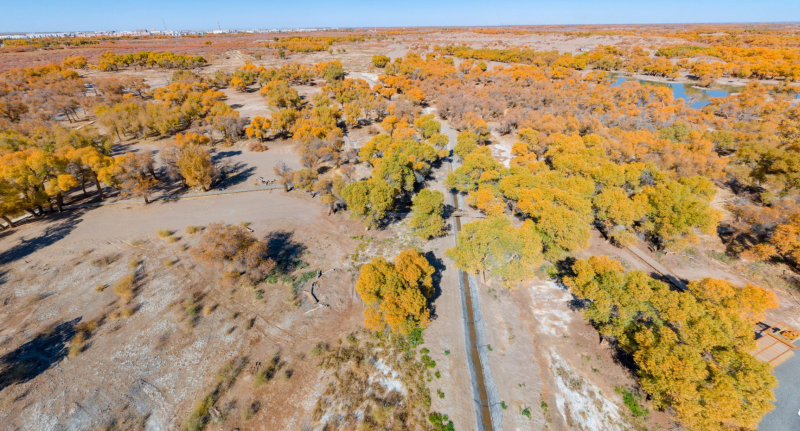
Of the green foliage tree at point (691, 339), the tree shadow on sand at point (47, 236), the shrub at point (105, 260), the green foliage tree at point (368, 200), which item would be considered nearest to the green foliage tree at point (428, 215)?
the green foliage tree at point (368, 200)

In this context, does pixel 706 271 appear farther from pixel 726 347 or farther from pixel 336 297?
pixel 336 297

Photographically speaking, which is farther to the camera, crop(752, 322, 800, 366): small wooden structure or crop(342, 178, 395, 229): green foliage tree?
crop(342, 178, 395, 229): green foliage tree

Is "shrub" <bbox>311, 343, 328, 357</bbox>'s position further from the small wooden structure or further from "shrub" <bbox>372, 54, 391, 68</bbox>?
"shrub" <bbox>372, 54, 391, 68</bbox>

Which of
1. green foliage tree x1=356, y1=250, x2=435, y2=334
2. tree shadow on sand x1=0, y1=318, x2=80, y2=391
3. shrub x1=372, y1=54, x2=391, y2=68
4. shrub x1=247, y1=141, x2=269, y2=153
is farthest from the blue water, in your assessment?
tree shadow on sand x1=0, y1=318, x2=80, y2=391

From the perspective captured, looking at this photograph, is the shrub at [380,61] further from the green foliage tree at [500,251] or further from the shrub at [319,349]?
the shrub at [319,349]

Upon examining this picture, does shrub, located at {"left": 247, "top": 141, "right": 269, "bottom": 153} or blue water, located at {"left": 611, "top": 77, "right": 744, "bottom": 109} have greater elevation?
blue water, located at {"left": 611, "top": 77, "right": 744, "bottom": 109}

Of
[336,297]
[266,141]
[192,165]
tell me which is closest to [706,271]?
[336,297]
